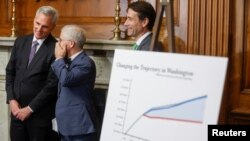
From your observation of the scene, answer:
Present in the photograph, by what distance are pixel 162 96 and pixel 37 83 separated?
1303 mm

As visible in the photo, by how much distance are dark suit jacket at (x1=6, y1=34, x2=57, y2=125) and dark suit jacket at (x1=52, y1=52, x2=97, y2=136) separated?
251 mm

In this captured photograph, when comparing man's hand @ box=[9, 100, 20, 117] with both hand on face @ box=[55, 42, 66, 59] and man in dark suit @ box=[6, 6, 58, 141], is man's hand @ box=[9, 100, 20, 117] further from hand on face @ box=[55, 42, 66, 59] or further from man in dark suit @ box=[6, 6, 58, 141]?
hand on face @ box=[55, 42, 66, 59]

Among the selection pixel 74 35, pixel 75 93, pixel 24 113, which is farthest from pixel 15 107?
pixel 74 35

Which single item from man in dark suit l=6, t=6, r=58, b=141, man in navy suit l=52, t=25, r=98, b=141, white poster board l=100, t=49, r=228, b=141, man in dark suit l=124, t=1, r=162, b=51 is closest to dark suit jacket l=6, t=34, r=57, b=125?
man in dark suit l=6, t=6, r=58, b=141

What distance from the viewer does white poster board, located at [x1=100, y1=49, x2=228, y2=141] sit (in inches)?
62.7

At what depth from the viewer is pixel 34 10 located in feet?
11.2

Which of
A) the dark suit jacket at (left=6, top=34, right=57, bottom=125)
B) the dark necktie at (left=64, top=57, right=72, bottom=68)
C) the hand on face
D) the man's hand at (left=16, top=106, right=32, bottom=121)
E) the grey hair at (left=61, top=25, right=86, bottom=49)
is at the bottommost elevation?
the man's hand at (left=16, top=106, right=32, bottom=121)

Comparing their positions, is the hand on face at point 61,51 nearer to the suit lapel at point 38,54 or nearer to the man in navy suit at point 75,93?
the man in navy suit at point 75,93

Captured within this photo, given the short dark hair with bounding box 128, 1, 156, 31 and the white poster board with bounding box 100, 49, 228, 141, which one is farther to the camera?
the short dark hair with bounding box 128, 1, 156, 31

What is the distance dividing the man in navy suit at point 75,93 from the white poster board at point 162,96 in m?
0.48

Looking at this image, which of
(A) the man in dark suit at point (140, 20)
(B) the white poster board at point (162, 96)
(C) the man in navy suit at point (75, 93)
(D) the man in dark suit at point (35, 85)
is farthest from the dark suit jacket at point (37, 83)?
(B) the white poster board at point (162, 96)

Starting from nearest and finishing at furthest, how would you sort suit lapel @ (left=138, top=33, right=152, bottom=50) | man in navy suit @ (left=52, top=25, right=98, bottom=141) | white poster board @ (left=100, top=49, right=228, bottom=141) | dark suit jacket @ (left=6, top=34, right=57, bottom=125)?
white poster board @ (left=100, top=49, right=228, bottom=141) → suit lapel @ (left=138, top=33, right=152, bottom=50) → man in navy suit @ (left=52, top=25, right=98, bottom=141) → dark suit jacket @ (left=6, top=34, right=57, bottom=125)

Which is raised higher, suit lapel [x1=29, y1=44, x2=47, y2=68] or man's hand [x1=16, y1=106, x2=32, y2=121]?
suit lapel [x1=29, y1=44, x2=47, y2=68]

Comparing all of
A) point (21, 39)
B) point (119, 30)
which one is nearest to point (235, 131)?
point (119, 30)
